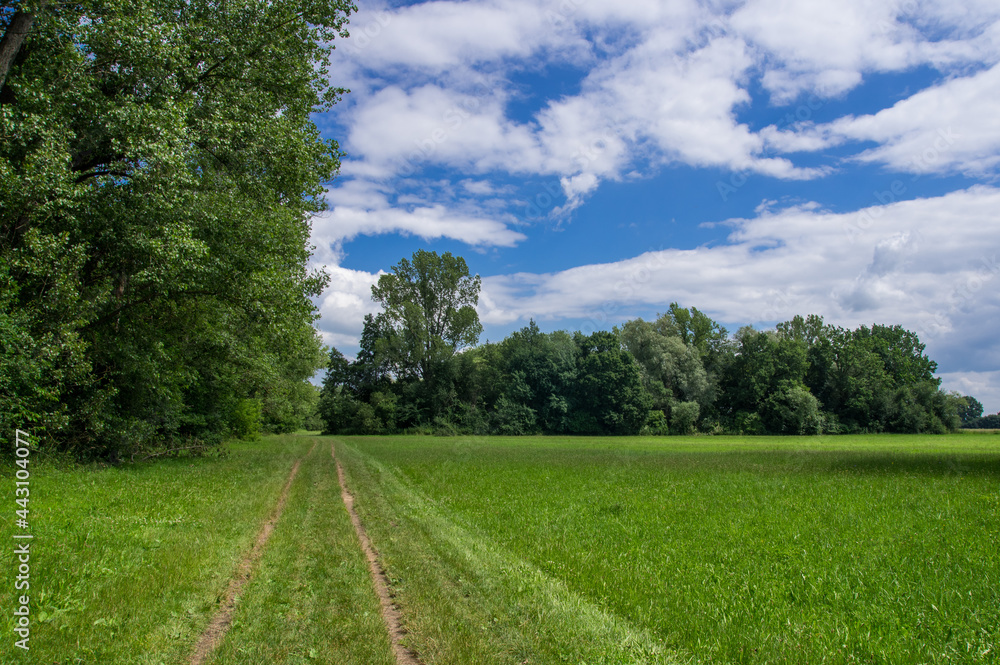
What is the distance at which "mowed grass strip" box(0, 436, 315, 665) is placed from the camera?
499 cm

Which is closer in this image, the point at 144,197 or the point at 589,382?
the point at 144,197

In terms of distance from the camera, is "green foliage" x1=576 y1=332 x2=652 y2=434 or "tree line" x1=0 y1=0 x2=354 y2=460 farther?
"green foliage" x1=576 y1=332 x2=652 y2=434

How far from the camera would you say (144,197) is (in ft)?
45.2

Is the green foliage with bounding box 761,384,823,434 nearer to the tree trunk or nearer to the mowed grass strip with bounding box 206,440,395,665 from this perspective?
the mowed grass strip with bounding box 206,440,395,665

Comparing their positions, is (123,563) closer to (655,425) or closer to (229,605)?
(229,605)

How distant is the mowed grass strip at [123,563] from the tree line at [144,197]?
11.8 feet

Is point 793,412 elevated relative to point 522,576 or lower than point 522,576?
lower

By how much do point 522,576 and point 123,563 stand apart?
18.7 ft

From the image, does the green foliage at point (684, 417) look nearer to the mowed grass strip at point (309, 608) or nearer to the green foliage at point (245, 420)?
the green foliage at point (245, 420)

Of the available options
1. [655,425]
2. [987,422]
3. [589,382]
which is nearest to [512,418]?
[589,382]

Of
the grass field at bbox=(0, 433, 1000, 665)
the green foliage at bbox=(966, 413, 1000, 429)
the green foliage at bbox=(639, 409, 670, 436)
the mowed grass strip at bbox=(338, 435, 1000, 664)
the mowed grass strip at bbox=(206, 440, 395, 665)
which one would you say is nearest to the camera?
the mowed grass strip at bbox=(206, 440, 395, 665)

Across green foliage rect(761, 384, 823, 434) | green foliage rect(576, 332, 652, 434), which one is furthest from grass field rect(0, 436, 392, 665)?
green foliage rect(761, 384, 823, 434)

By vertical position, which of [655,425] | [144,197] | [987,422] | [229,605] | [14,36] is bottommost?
[987,422]

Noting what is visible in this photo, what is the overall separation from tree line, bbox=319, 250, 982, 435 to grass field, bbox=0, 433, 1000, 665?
61.5 metres
